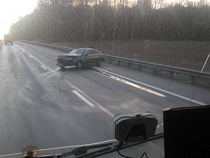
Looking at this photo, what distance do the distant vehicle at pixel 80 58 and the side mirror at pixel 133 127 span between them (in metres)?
18.4

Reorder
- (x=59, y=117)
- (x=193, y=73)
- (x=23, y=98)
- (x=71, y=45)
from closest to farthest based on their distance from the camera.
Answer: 1. (x=59, y=117)
2. (x=23, y=98)
3. (x=193, y=73)
4. (x=71, y=45)

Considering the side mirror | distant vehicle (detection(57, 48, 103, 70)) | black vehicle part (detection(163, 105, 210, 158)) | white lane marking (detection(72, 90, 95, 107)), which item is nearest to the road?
white lane marking (detection(72, 90, 95, 107))

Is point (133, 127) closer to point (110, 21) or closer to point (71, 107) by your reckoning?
point (71, 107)

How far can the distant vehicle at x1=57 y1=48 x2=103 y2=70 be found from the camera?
67.7ft

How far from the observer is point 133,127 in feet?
7.27

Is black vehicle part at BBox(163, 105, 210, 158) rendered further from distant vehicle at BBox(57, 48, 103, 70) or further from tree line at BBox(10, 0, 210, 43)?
distant vehicle at BBox(57, 48, 103, 70)

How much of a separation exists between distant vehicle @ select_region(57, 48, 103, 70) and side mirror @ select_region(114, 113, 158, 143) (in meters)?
18.4

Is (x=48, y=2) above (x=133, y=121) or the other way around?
above

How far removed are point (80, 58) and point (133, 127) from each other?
19.2m

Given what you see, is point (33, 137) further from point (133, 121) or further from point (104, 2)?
point (104, 2)

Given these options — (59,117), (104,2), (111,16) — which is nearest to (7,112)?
(59,117)

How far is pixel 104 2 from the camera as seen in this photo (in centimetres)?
2595

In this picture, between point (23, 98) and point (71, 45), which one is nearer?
→ point (23, 98)

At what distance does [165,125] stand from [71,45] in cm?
2932
